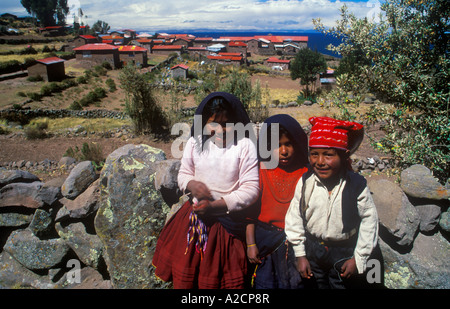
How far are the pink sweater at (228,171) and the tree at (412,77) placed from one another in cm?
202

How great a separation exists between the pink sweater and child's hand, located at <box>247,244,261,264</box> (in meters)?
0.29

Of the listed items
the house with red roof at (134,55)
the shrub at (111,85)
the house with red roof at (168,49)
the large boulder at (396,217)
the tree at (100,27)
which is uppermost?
A: the tree at (100,27)

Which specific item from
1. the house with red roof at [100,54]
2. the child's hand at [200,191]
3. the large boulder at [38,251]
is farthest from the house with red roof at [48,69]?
the child's hand at [200,191]

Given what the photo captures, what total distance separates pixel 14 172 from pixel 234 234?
2788 millimetres

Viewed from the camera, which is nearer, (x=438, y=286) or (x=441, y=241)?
(x=438, y=286)

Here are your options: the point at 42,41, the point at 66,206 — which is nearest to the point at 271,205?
the point at 66,206

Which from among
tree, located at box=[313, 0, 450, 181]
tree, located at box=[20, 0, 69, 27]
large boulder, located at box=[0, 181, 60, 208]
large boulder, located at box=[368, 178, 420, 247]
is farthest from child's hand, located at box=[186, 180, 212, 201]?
tree, located at box=[20, 0, 69, 27]

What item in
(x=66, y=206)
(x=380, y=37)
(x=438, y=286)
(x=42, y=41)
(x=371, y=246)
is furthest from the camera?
(x=42, y=41)

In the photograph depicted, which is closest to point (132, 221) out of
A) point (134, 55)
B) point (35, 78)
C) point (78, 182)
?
point (78, 182)

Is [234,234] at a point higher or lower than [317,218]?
lower

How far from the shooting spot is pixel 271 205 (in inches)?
82.9

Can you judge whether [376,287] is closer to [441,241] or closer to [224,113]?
[441,241]

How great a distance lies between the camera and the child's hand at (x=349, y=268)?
1.86 metres

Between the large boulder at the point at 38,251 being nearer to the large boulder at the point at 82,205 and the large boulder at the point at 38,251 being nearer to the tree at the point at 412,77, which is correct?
the large boulder at the point at 82,205
